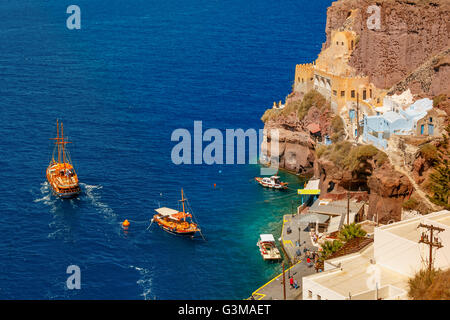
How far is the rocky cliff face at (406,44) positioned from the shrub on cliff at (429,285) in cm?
5260

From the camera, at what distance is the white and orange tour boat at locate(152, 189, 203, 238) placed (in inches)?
4574

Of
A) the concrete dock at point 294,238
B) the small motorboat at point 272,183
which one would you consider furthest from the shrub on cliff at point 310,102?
the concrete dock at point 294,238

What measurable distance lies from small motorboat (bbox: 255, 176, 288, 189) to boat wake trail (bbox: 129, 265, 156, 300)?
37.6 metres

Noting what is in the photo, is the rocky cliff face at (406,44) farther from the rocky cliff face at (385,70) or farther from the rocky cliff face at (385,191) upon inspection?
the rocky cliff face at (385,191)

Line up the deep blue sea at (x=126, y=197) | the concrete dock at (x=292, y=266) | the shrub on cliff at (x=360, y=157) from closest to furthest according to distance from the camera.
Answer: the concrete dock at (x=292, y=266) → the deep blue sea at (x=126, y=197) → the shrub on cliff at (x=360, y=157)

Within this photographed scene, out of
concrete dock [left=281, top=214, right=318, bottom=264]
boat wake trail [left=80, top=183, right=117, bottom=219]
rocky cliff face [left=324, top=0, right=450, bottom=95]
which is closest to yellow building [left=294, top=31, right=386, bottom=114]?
rocky cliff face [left=324, top=0, right=450, bottom=95]

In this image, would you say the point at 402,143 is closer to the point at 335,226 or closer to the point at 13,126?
the point at 335,226

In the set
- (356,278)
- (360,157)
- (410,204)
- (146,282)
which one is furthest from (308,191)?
(356,278)

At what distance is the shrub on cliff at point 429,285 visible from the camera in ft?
206

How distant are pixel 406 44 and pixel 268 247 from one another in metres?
44.4

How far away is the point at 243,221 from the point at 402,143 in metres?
28.3

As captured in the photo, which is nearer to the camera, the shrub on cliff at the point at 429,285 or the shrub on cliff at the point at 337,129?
the shrub on cliff at the point at 429,285

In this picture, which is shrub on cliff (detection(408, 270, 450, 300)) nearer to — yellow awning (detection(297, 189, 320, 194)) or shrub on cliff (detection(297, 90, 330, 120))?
yellow awning (detection(297, 189, 320, 194))

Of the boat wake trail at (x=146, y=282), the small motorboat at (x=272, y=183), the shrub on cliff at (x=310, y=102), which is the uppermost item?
the shrub on cliff at (x=310, y=102)
